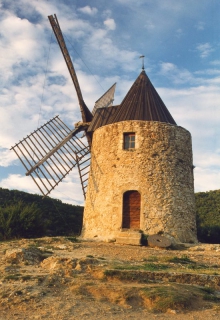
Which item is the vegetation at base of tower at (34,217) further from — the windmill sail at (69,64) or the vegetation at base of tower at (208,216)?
the vegetation at base of tower at (208,216)

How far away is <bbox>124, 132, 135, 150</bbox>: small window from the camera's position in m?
11.5

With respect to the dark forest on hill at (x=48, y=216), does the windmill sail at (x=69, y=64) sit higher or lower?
higher

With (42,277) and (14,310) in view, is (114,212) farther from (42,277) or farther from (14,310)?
(14,310)

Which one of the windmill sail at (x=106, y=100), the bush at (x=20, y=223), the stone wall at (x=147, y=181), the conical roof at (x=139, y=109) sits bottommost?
the bush at (x=20, y=223)

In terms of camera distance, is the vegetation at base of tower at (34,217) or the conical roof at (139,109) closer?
the vegetation at base of tower at (34,217)

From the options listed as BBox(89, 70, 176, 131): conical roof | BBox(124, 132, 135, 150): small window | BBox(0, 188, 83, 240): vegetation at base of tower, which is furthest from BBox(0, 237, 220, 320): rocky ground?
BBox(89, 70, 176, 131): conical roof

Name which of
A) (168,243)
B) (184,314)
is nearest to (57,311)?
(184,314)

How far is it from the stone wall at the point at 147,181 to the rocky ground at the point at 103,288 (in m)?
3.58

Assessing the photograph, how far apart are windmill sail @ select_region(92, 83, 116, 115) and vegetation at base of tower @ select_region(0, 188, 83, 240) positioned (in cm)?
549

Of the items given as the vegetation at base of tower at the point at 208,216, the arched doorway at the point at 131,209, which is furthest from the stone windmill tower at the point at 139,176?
the vegetation at base of tower at the point at 208,216

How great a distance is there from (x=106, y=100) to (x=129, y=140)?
20.2 ft

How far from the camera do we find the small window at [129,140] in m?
11.5

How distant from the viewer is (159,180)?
10867mm

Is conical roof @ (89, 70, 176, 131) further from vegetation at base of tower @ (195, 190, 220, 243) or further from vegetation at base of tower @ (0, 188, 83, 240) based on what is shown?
vegetation at base of tower @ (195, 190, 220, 243)
